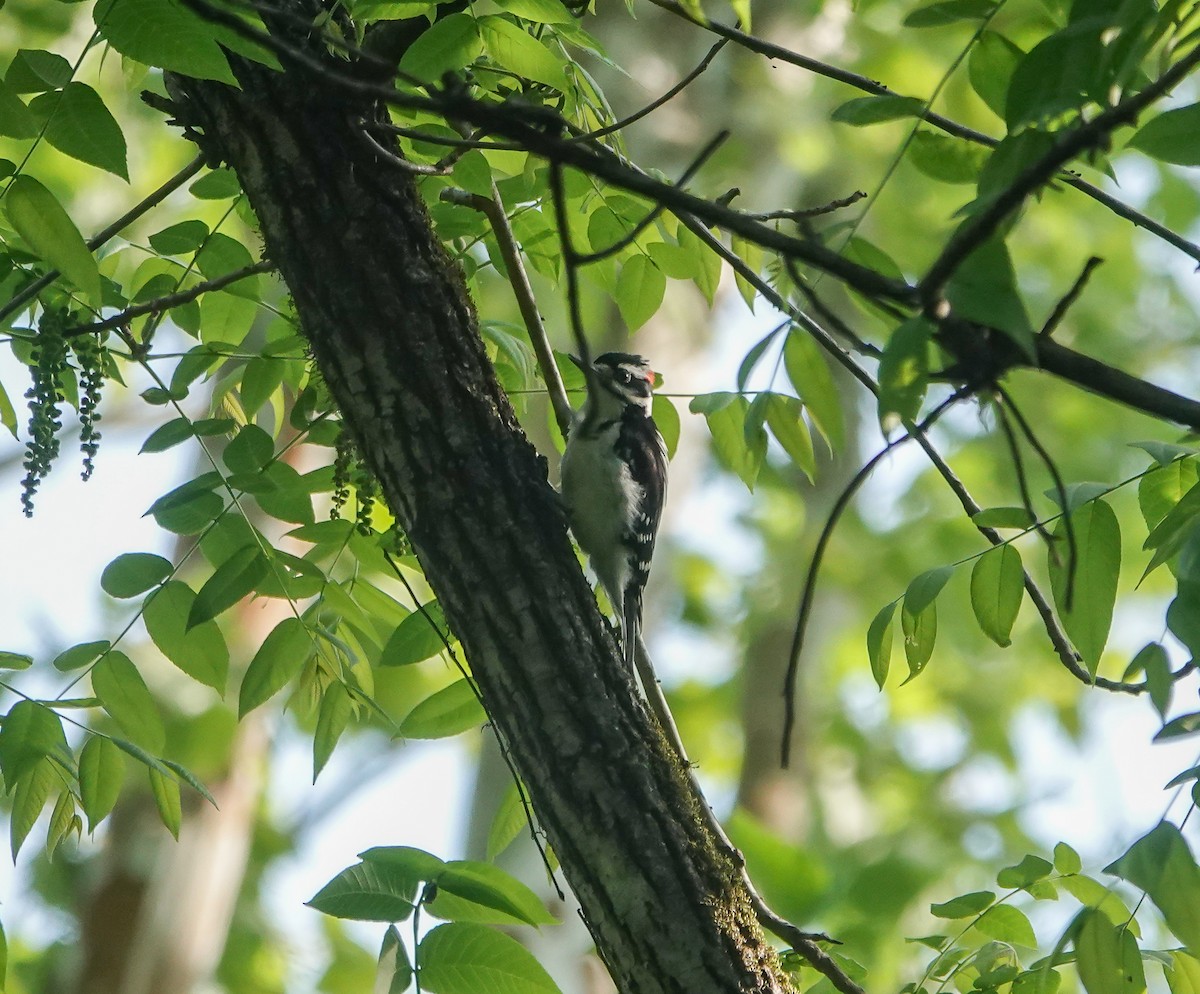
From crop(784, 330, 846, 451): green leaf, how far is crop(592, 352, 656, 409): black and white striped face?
275 cm

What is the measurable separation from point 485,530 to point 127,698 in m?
0.90

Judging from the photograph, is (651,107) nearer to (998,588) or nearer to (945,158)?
(945,158)

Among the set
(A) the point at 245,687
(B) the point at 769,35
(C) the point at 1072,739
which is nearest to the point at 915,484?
(C) the point at 1072,739

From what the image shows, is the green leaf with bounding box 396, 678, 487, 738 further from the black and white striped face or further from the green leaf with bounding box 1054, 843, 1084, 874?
the black and white striped face

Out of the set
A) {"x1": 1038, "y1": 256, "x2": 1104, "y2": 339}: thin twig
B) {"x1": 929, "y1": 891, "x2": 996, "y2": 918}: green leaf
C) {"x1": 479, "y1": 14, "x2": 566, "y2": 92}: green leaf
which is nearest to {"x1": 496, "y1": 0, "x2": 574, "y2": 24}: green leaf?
{"x1": 479, "y1": 14, "x2": 566, "y2": 92}: green leaf

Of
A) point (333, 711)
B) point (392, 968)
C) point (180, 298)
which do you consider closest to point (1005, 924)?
point (392, 968)

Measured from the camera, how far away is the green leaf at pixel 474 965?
2104mm

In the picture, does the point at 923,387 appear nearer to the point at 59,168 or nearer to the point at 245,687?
the point at 245,687

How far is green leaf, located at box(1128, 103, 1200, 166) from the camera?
1749mm

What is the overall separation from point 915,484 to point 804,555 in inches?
78.0

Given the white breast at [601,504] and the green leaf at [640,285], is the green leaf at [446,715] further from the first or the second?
the white breast at [601,504]

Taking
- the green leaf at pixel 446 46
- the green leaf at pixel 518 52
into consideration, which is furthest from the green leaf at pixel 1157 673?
the green leaf at pixel 446 46

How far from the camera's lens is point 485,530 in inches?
91.7

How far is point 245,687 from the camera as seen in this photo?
2.70 metres
